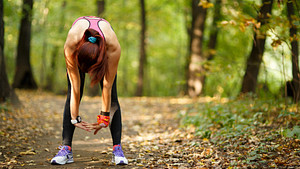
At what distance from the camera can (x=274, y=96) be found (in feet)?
17.1

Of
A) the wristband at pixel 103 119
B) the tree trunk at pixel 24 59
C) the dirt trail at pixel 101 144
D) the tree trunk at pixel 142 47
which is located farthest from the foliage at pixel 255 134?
the tree trunk at pixel 24 59

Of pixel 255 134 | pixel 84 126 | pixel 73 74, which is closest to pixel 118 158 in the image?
pixel 84 126

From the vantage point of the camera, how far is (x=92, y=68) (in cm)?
263

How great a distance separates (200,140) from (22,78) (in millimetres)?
9816

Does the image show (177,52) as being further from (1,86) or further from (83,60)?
(83,60)

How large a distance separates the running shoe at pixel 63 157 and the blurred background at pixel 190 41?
2838 millimetres

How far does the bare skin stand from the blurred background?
1962 mm

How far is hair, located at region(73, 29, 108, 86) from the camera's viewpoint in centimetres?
260

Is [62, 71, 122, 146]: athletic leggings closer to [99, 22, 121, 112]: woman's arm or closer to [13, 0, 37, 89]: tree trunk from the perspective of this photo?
[99, 22, 121, 112]: woman's arm

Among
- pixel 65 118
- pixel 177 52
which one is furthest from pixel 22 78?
pixel 177 52

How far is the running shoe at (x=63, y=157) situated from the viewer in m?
3.02

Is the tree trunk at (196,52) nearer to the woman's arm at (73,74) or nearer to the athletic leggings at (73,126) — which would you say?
the athletic leggings at (73,126)

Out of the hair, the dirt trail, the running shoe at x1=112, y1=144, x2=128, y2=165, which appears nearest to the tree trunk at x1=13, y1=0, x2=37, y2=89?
the dirt trail

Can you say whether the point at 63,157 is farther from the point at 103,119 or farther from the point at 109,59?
the point at 109,59
